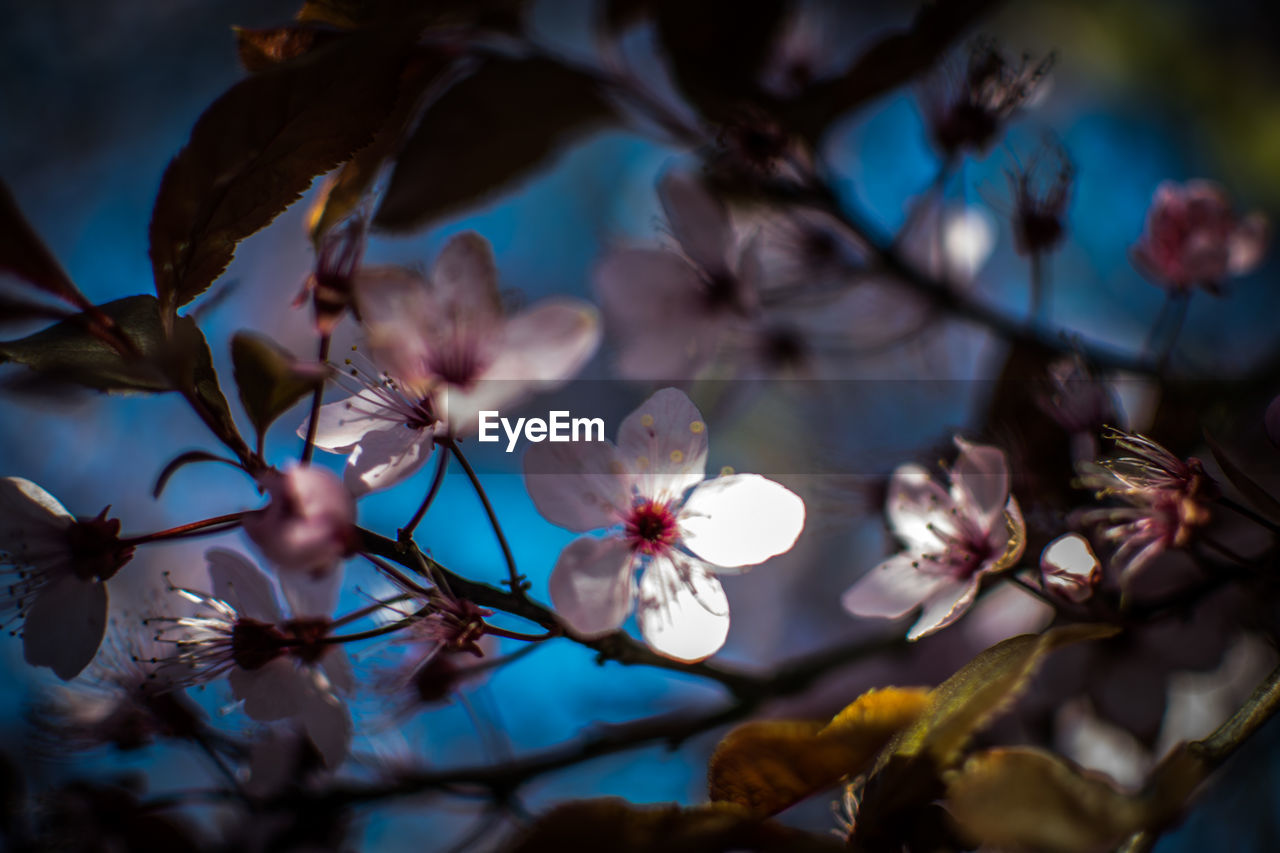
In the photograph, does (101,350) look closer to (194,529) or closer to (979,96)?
(194,529)

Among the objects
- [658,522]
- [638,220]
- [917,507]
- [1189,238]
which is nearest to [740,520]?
[658,522]

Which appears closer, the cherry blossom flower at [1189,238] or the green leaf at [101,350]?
the green leaf at [101,350]

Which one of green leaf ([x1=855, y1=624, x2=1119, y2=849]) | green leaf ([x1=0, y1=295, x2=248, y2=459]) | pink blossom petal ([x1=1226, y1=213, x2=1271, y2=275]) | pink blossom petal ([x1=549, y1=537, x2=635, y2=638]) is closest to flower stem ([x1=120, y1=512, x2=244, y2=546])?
green leaf ([x1=0, y1=295, x2=248, y2=459])

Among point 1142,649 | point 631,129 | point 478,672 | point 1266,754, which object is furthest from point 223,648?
point 1266,754

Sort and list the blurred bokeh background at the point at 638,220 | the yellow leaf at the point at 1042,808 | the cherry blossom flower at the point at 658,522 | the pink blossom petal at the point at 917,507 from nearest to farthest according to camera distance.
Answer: the yellow leaf at the point at 1042,808, the cherry blossom flower at the point at 658,522, the pink blossom petal at the point at 917,507, the blurred bokeh background at the point at 638,220

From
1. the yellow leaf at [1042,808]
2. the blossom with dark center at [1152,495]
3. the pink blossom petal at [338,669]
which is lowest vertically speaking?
the pink blossom petal at [338,669]

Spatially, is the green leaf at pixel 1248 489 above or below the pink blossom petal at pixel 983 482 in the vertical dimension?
above

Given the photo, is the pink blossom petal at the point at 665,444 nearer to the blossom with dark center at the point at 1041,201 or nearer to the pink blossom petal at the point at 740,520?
the pink blossom petal at the point at 740,520

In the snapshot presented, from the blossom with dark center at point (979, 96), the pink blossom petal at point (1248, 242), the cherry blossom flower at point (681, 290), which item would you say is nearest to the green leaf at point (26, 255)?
the cherry blossom flower at point (681, 290)
